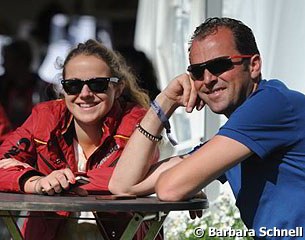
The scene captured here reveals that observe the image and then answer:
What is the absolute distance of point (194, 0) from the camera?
511 cm

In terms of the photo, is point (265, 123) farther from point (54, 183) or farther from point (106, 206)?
point (54, 183)

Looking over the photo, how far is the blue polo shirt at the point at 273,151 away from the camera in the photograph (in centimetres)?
284

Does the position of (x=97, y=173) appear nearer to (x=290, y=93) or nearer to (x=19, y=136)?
(x=19, y=136)

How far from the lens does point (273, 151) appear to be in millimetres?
2873

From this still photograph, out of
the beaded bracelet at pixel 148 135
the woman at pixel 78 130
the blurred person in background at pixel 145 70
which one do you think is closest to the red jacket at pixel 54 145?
the woman at pixel 78 130

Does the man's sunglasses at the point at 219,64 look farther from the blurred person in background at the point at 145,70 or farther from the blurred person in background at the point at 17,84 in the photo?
the blurred person in background at the point at 17,84

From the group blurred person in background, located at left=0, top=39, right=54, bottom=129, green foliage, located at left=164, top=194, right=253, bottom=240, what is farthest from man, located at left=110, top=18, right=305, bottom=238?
blurred person in background, located at left=0, top=39, right=54, bottom=129

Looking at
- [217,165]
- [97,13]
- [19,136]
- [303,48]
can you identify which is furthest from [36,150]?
[97,13]

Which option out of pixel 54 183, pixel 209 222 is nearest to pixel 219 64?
pixel 54 183

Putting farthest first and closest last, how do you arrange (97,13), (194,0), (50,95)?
(97,13) < (194,0) < (50,95)

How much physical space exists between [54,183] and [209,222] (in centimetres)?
145

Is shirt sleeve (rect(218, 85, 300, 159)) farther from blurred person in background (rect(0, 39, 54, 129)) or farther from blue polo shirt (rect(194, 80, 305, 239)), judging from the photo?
blurred person in background (rect(0, 39, 54, 129))

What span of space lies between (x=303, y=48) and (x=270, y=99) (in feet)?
6.00

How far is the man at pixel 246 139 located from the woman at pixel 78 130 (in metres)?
0.51
